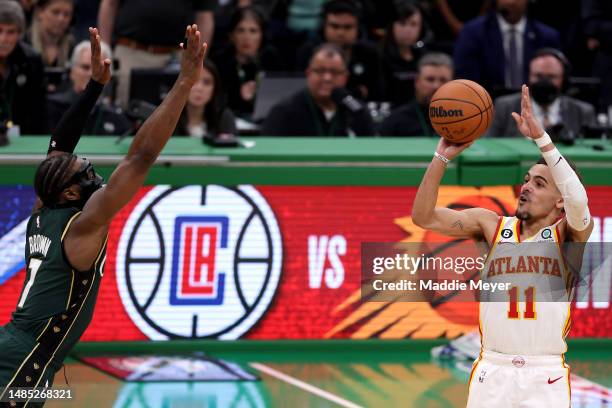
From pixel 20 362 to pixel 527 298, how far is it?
2.59 meters

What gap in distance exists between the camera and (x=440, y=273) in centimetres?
917

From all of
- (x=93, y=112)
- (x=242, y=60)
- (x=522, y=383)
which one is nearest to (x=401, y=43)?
(x=242, y=60)

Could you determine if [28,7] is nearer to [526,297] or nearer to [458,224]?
[458,224]

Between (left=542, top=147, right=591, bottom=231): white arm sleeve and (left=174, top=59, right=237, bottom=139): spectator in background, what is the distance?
448cm

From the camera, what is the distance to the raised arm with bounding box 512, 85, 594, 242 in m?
6.11

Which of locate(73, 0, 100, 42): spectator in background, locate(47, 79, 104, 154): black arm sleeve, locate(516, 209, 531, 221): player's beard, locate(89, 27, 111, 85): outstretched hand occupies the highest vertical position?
locate(73, 0, 100, 42): spectator in background

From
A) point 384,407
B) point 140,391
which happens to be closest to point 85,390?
point 140,391

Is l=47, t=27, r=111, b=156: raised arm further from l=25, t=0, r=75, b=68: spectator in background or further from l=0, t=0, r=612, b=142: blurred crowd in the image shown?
l=25, t=0, r=75, b=68: spectator in background

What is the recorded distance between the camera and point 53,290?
6.15 meters

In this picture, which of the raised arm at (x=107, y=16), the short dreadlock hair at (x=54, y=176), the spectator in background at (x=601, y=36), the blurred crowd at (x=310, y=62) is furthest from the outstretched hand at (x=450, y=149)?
the spectator in background at (x=601, y=36)

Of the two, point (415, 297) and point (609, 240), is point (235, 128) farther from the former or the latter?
point (609, 240)

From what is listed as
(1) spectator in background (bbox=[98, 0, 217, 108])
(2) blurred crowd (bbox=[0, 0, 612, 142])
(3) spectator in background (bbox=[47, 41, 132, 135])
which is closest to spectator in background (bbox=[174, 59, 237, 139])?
(2) blurred crowd (bbox=[0, 0, 612, 142])

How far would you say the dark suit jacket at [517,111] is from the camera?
10.8 m

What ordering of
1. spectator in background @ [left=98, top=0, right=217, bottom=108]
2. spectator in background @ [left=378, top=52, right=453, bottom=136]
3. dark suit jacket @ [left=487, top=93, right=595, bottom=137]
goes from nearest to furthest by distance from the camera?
dark suit jacket @ [left=487, top=93, right=595, bottom=137] → spectator in background @ [left=378, top=52, right=453, bottom=136] → spectator in background @ [left=98, top=0, right=217, bottom=108]
